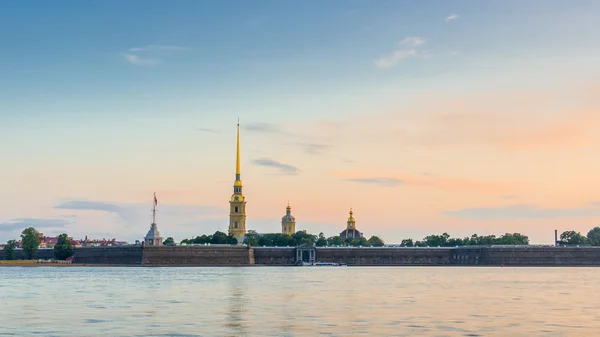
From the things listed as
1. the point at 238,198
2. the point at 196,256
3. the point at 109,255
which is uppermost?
the point at 238,198

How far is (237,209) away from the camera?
613 feet

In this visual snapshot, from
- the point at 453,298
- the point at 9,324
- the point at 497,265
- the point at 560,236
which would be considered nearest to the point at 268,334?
the point at 9,324

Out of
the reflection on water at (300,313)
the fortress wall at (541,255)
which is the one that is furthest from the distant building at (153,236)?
the reflection on water at (300,313)

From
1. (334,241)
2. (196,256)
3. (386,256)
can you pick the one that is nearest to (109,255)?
(196,256)

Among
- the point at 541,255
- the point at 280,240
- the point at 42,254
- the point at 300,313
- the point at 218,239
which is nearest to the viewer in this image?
the point at 300,313

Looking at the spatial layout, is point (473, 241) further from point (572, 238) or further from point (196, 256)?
point (196, 256)

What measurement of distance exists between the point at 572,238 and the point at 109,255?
88.7 m

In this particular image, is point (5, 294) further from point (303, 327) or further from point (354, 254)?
point (354, 254)

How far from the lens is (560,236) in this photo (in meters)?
174

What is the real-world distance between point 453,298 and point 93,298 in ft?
61.4

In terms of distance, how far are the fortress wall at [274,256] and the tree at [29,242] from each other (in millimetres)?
39799

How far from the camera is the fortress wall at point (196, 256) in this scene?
136m

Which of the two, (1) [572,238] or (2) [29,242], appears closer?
(2) [29,242]

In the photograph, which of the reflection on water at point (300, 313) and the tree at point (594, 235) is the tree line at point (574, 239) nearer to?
the tree at point (594, 235)
